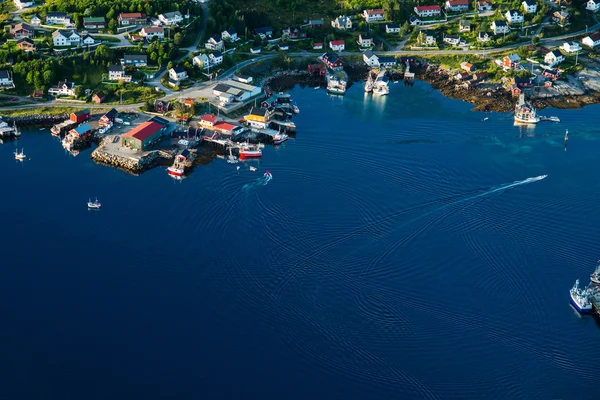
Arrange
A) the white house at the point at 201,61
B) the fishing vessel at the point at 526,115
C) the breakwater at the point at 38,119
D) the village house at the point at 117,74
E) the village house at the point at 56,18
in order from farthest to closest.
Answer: the village house at the point at 56,18
the white house at the point at 201,61
the village house at the point at 117,74
the fishing vessel at the point at 526,115
the breakwater at the point at 38,119

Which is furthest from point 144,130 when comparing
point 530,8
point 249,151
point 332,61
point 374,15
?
point 530,8

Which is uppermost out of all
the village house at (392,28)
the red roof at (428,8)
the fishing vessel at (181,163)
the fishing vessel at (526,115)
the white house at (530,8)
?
the white house at (530,8)

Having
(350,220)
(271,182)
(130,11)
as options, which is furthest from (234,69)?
(350,220)

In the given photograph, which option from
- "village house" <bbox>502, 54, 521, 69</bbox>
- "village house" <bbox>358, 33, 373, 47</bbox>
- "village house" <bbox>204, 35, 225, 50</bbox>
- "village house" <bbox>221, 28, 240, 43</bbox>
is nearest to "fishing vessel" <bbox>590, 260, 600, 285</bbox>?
"village house" <bbox>502, 54, 521, 69</bbox>

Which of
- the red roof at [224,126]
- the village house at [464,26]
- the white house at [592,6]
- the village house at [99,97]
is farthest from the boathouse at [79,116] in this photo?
the white house at [592,6]

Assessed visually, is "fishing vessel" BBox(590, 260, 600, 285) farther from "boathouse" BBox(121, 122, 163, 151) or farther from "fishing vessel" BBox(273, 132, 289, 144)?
"boathouse" BBox(121, 122, 163, 151)

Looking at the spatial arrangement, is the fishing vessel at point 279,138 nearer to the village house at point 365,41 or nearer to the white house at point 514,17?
the village house at point 365,41

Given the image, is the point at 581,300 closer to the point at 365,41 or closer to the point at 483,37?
the point at 483,37
